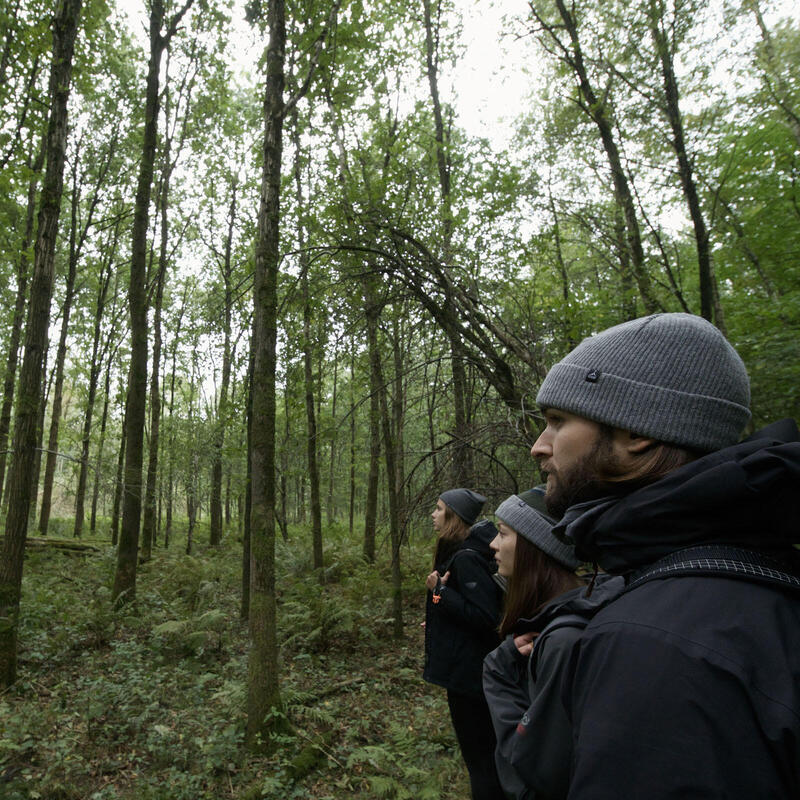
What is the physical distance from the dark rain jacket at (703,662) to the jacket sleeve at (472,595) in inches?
104

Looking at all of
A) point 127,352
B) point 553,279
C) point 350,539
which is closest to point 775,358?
point 553,279

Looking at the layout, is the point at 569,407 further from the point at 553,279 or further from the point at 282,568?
the point at 282,568

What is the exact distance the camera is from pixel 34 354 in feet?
20.9

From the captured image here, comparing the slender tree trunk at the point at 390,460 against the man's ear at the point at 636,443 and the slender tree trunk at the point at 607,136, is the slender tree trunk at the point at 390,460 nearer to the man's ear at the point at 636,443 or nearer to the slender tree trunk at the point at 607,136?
the slender tree trunk at the point at 607,136

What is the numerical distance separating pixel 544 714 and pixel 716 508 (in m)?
0.85

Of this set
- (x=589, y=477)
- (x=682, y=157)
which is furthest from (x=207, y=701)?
(x=682, y=157)

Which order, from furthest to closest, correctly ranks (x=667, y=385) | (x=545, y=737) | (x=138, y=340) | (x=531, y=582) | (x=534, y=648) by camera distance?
(x=138, y=340), (x=531, y=582), (x=534, y=648), (x=545, y=737), (x=667, y=385)

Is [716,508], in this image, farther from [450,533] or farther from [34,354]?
[34,354]

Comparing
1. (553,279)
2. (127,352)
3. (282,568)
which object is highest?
(127,352)

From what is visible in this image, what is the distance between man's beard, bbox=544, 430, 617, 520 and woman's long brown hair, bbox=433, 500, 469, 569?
275 cm

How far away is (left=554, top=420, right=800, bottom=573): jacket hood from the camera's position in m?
0.88

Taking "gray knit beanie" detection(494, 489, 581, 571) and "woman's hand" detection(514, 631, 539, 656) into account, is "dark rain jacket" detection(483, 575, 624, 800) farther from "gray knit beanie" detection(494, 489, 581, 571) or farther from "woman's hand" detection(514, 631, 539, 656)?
"gray knit beanie" detection(494, 489, 581, 571)

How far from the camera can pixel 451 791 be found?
4.60 meters

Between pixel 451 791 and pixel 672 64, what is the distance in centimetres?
882
